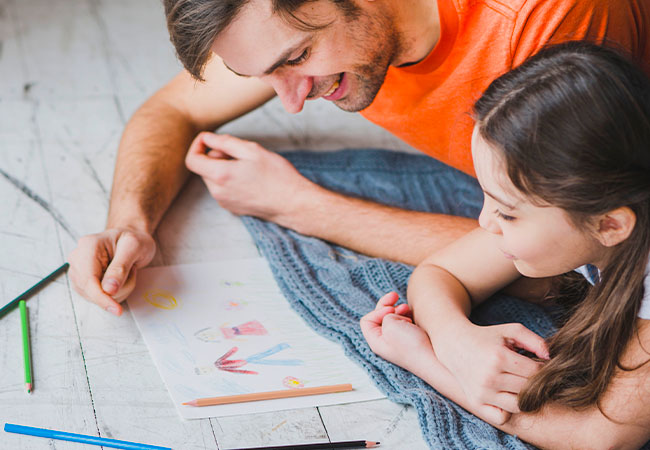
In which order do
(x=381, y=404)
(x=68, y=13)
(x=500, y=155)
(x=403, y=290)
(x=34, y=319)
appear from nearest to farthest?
(x=500, y=155) → (x=381, y=404) → (x=34, y=319) → (x=403, y=290) → (x=68, y=13)

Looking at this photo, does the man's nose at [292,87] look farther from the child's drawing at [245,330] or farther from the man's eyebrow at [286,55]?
the child's drawing at [245,330]

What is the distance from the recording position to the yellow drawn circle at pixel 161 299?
120 cm

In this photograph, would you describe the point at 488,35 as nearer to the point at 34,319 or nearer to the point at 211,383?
the point at 211,383

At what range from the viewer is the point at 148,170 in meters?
1.44

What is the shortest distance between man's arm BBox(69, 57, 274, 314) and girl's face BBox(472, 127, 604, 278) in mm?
544

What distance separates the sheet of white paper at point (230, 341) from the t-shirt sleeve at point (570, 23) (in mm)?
506

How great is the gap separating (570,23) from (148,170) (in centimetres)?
75

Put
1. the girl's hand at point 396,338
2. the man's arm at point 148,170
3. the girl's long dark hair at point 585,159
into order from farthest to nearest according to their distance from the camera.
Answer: the man's arm at point 148,170 → the girl's hand at point 396,338 → the girl's long dark hair at point 585,159

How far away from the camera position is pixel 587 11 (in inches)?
43.7

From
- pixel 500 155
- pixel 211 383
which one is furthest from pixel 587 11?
pixel 211 383

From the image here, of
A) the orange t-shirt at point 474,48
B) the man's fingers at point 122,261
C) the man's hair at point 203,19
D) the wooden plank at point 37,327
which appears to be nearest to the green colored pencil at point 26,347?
the wooden plank at point 37,327

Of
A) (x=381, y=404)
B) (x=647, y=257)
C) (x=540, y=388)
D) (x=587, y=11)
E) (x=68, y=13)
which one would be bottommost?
(x=68, y=13)

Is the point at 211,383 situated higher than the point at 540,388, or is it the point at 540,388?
the point at 540,388

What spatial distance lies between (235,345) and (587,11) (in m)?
0.67
